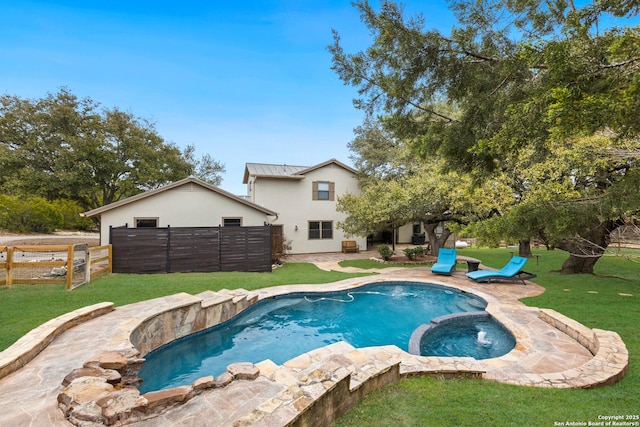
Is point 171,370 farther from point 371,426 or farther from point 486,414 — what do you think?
point 486,414

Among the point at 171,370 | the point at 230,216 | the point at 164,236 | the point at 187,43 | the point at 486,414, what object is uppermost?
the point at 187,43

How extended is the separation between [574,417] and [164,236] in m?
12.8

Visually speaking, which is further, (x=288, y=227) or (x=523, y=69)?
(x=288, y=227)

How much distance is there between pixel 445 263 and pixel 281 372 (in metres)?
10.7

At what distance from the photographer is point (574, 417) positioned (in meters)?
3.21

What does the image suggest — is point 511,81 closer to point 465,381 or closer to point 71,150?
point 465,381

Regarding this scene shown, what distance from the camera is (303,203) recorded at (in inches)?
782

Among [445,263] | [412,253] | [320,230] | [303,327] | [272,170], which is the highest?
[272,170]

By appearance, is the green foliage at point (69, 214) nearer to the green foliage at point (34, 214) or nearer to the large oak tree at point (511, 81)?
the green foliage at point (34, 214)

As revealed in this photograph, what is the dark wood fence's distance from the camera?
11.6 metres

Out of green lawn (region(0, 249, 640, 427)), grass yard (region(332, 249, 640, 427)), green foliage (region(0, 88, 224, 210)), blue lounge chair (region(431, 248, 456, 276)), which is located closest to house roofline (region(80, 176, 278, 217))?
green lawn (region(0, 249, 640, 427))

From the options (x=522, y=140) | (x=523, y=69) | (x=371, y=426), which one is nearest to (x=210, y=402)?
(x=371, y=426)

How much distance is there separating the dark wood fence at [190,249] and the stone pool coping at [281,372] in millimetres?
4872

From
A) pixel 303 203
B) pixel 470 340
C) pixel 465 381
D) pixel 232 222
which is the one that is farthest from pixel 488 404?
pixel 303 203
